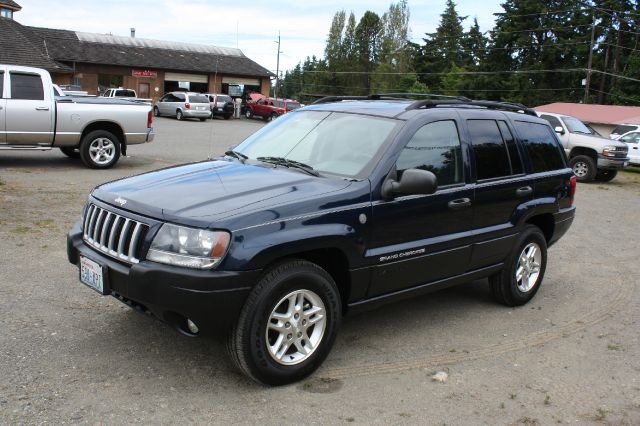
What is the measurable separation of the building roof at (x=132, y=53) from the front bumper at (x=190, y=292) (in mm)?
35223

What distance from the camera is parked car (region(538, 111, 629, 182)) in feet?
56.6

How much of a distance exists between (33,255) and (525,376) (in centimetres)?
493

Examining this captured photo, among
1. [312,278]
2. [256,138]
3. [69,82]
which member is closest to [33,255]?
[256,138]

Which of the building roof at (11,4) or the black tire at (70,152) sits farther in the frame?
the building roof at (11,4)

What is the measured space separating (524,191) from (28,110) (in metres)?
9.85

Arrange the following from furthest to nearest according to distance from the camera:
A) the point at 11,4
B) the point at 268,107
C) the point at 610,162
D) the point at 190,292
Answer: the point at 11,4, the point at 268,107, the point at 610,162, the point at 190,292

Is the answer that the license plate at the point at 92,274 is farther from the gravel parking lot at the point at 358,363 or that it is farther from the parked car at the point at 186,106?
the parked car at the point at 186,106

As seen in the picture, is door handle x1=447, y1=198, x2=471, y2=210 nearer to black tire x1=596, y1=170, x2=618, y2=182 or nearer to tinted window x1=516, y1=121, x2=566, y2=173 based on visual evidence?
tinted window x1=516, y1=121, x2=566, y2=173

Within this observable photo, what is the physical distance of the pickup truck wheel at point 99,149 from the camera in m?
12.6

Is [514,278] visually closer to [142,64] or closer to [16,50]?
[16,50]

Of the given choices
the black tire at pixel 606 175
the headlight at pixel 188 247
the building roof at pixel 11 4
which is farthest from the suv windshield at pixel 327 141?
the building roof at pixel 11 4

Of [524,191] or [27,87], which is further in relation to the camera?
[27,87]

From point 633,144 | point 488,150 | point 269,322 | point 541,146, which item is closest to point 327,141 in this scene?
point 488,150

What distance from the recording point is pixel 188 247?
3.51 meters
